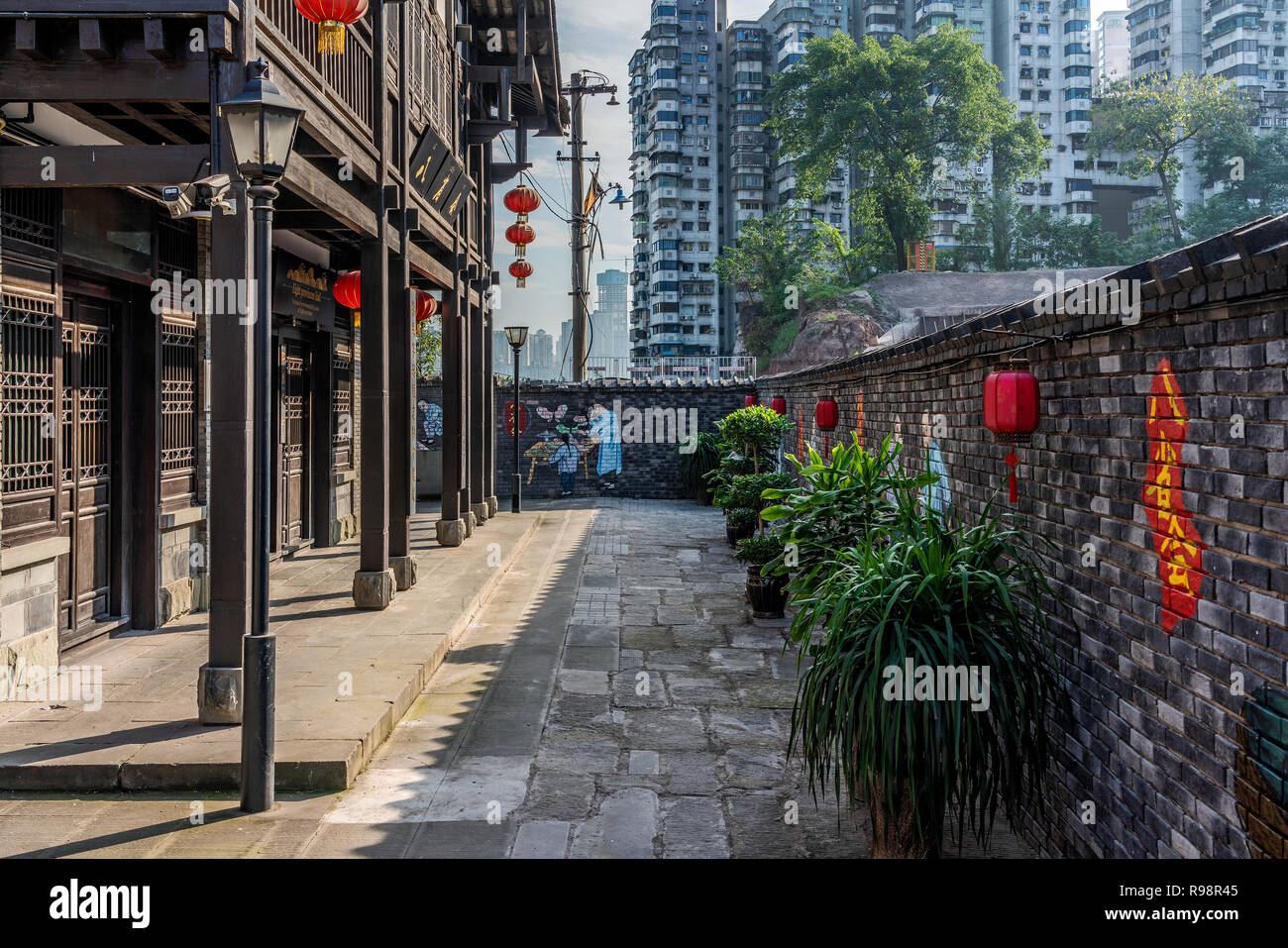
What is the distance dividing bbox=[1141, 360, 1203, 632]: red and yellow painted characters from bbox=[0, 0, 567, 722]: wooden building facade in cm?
421

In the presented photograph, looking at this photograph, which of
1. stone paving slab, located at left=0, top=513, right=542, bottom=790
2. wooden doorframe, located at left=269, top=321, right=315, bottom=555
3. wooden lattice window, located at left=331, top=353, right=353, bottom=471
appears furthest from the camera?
wooden lattice window, located at left=331, top=353, right=353, bottom=471

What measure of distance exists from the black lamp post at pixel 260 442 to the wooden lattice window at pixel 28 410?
2.15 meters

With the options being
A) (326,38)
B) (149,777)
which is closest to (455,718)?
(149,777)

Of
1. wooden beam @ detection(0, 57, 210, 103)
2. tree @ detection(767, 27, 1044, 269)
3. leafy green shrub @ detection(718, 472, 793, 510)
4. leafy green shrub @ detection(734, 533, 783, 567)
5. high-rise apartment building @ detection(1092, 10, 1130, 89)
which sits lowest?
leafy green shrub @ detection(734, 533, 783, 567)

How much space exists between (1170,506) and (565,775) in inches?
127

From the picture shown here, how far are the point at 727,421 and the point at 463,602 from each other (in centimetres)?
582

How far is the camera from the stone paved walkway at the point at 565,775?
13.9 feet

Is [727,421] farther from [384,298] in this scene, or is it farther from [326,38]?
[326,38]

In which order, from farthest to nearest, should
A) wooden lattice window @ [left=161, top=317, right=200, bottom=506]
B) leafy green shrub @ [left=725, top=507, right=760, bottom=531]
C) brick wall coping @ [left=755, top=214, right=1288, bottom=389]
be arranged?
leafy green shrub @ [left=725, top=507, right=760, bottom=531] → wooden lattice window @ [left=161, top=317, right=200, bottom=506] → brick wall coping @ [left=755, top=214, right=1288, bottom=389]

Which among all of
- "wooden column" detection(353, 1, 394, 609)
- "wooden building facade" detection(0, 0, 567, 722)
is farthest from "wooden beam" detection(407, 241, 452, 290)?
"wooden column" detection(353, 1, 394, 609)

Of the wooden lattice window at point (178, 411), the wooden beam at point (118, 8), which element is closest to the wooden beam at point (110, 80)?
the wooden beam at point (118, 8)

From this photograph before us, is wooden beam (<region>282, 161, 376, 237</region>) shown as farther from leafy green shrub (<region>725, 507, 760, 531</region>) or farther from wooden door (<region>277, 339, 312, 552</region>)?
leafy green shrub (<region>725, 507, 760, 531</region>)

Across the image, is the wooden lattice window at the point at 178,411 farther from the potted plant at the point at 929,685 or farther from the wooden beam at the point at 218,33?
the potted plant at the point at 929,685

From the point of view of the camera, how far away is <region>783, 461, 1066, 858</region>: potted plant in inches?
138
